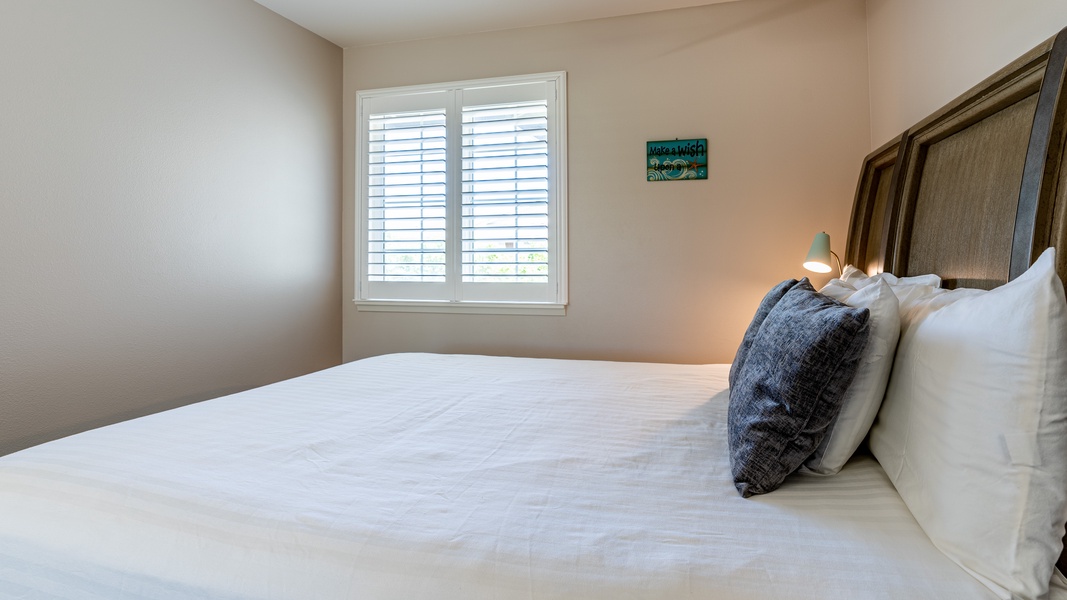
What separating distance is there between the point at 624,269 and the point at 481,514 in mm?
2143

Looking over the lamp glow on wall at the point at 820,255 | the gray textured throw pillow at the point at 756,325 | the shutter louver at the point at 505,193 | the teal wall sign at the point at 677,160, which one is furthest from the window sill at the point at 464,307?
the gray textured throw pillow at the point at 756,325

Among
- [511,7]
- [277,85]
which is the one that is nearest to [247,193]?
[277,85]

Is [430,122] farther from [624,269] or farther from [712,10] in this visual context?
[712,10]

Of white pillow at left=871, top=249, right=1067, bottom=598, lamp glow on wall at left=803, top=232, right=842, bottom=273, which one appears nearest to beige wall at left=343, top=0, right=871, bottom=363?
lamp glow on wall at left=803, top=232, right=842, bottom=273

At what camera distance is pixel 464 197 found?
→ 3094mm

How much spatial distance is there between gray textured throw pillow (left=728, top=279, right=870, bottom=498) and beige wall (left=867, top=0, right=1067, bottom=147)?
1.06m

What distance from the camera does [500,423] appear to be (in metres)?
1.42

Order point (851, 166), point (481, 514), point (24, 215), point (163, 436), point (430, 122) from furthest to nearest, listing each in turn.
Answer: point (430, 122)
point (851, 166)
point (24, 215)
point (163, 436)
point (481, 514)

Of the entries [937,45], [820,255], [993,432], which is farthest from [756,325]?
[937,45]

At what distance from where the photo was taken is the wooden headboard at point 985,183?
1038mm

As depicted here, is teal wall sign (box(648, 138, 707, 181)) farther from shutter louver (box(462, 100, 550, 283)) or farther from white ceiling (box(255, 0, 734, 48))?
white ceiling (box(255, 0, 734, 48))

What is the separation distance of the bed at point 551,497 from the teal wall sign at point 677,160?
125 centimetres

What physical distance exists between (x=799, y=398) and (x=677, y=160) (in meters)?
2.04

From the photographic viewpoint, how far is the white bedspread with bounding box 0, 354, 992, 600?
736 millimetres
